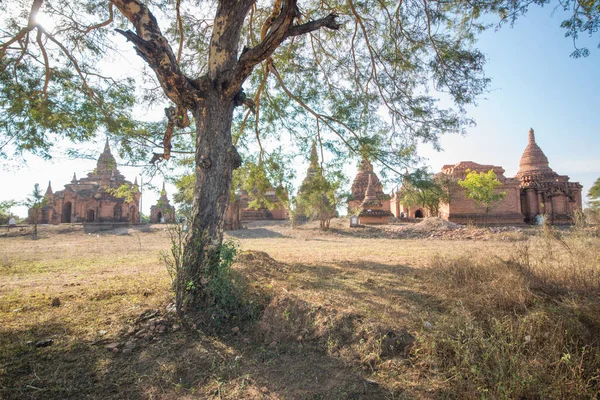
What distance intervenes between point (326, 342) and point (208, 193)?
2.08m

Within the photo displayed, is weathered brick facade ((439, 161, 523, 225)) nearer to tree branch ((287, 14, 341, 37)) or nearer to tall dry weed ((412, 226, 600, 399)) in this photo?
tall dry weed ((412, 226, 600, 399))

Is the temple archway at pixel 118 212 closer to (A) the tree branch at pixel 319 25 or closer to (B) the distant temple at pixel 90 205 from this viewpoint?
(B) the distant temple at pixel 90 205

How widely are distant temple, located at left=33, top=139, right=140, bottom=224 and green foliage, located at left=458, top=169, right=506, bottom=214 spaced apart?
29.6 metres

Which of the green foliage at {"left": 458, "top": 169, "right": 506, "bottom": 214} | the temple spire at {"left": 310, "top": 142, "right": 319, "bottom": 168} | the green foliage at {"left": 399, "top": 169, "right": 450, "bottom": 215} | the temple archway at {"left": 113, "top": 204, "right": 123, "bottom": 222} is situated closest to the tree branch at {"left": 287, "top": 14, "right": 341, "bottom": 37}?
the green foliage at {"left": 399, "top": 169, "right": 450, "bottom": 215}

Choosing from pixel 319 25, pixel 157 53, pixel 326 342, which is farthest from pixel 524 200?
pixel 157 53

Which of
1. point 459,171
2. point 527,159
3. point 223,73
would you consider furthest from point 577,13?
point 527,159

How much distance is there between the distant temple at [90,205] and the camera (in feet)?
97.4

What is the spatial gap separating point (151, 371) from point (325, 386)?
145 cm

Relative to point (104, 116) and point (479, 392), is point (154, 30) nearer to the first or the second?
point (104, 116)

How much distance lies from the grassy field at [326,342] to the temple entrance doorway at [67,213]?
1339 inches

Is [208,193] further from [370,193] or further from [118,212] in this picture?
[118,212]

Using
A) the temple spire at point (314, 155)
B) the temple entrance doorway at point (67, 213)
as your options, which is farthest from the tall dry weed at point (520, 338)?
the temple entrance doorway at point (67, 213)

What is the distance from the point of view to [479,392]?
207 cm

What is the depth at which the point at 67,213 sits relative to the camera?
31.8 meters
